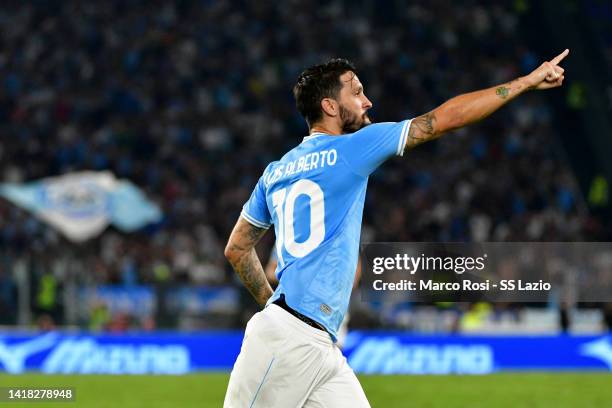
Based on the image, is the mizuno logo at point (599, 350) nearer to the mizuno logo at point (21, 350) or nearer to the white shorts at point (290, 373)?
the mizuno logo at point (21, 350)

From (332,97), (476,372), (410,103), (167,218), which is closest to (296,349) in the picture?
(332,97)

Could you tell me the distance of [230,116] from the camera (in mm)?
25891

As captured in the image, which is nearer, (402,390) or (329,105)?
(329,105)

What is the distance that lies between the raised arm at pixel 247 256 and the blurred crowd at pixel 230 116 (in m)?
13.9

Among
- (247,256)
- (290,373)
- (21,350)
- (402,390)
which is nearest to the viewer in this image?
(290,373)

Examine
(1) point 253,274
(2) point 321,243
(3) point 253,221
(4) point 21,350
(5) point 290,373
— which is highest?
(3) point 253,221

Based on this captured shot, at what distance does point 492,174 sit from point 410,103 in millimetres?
3066

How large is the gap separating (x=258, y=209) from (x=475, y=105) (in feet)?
3.90

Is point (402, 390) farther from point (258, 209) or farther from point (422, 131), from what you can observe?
point (422, 131)

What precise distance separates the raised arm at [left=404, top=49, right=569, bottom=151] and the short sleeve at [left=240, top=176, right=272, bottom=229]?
31.9 inches

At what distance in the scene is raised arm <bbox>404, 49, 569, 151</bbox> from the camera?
16.5 feet

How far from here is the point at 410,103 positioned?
25.8 metres

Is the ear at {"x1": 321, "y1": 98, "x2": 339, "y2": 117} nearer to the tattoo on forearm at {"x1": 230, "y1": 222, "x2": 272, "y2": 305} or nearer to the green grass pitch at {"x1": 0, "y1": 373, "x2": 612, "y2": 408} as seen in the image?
the tattoo on forearm at {"x1": 230, "y1": 222, "x2": 272, "y2": 305}

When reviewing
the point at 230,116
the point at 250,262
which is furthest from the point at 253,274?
the point at 230,116
